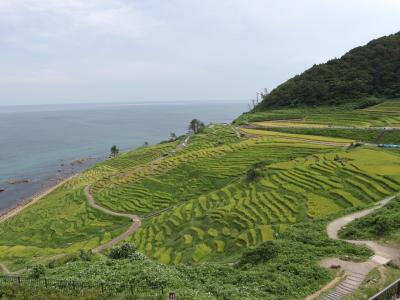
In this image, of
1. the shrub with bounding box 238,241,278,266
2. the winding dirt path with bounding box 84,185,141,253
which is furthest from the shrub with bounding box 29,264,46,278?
the winding dirt path with bounding box 84,185,141,253

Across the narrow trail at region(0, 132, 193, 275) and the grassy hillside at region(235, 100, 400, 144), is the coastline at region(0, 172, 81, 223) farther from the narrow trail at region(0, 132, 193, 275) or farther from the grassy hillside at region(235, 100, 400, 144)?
the grassy hillside at region(235, 100, 400, 144)

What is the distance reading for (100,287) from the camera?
20234 millimetres

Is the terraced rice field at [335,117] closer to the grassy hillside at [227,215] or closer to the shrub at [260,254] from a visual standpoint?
the grassy hillside at [227,215]

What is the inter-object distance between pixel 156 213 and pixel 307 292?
39.2m

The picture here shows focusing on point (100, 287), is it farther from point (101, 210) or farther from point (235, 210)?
point (101, 210)

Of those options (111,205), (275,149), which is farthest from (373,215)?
(111,205)

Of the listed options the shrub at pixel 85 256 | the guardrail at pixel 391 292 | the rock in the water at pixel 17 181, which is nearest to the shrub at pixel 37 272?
the shrub at pixel 85 256

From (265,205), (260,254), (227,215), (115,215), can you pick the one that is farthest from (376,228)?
(115,215)

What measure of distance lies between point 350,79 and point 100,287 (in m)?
115

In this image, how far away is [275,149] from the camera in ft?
236

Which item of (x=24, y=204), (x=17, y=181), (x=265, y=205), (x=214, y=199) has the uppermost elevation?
(x=265, y=205)

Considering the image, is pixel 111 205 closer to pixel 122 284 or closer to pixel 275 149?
pixel 275 149

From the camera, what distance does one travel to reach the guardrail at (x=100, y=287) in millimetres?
19344

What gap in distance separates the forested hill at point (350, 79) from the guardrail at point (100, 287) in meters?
103
